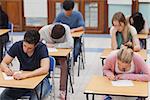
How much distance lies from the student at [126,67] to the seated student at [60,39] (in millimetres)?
1014

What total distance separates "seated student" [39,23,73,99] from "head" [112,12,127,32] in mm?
650

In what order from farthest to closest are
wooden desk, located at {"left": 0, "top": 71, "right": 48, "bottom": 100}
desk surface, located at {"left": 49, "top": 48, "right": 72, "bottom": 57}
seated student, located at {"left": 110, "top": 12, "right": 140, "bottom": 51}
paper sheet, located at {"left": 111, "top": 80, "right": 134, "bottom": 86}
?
1. seated student, located at {"left": 110, "top": 12, "right": 140, "bottom": 51}
2. desk surface, located at {"left": 49, "top": 48, "right": 72, "bottom": 57}
3. paper sheet, located at {"left": 111, "top": 80, "right": 134, "bottom": 86}
4. wooden desk, located at {"left": 0, "top": 71, "right": 48, "bottom": 100}

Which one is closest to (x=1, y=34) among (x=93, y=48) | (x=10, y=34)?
(x=10, y=34)

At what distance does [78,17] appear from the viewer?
566cm

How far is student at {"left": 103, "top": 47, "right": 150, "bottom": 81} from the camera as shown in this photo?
10.3 feet

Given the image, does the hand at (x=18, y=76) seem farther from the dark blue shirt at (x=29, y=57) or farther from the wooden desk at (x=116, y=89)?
the wooden desk at (x=116, y=89)

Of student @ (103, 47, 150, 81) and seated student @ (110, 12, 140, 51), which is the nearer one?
student @ (103, 47, 150, 81)

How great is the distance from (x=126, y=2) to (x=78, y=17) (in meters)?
2.70

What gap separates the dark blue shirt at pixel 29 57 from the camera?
11.4 feet

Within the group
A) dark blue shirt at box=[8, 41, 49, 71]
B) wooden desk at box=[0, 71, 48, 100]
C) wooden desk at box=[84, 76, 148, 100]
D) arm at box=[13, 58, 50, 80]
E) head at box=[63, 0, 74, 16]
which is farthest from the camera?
head at box=[63, 0, 74, 16]

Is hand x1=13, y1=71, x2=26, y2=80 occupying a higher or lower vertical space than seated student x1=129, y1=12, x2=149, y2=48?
lower

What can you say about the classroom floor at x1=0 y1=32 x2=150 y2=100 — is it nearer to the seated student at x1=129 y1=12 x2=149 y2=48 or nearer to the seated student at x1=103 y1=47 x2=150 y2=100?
the seated student at x1=103 y1=47 x2=150 y2=100

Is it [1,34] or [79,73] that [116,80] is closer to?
[79,73]

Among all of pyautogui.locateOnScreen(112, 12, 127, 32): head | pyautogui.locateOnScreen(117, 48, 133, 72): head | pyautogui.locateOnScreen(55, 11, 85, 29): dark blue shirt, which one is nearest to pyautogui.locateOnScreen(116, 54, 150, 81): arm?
pyautogui.locateOnScreen(117, 48, 133, 72): head
